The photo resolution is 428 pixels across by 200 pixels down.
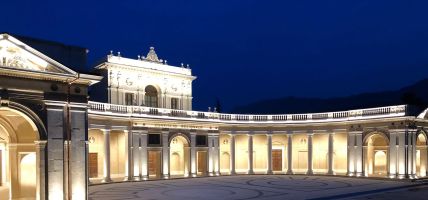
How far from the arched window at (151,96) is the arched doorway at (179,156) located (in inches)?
173

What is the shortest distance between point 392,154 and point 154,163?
23.1 meters

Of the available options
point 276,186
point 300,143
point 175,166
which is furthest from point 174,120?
point 300,143

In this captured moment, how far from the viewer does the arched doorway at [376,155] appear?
36125 mm

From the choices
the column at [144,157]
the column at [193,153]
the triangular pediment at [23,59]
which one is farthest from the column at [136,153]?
the triangular pediment at [23,59]

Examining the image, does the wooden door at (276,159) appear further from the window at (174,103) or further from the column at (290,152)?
the window at (174,103)

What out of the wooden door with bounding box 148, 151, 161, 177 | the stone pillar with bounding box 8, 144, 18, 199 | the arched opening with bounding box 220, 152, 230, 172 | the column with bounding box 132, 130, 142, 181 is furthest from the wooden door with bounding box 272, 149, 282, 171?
the stone pillar with bounding box 8, 144, 18, 199

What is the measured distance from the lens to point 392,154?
33.9m

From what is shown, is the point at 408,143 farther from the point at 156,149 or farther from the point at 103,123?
the point at 103,123

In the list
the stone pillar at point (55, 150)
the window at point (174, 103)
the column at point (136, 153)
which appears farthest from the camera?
the window at point (174, 103)

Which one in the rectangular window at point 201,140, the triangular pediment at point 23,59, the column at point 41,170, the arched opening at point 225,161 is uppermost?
the triangular pediment at point 23,59

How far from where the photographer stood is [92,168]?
34.0m

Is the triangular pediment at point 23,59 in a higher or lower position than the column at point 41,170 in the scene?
higher

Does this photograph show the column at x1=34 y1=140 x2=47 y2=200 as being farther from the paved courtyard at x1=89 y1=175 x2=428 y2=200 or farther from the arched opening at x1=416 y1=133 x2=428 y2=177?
the arched opening at x1=416 y1=133 x2=428 y2=177

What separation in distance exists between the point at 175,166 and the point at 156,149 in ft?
18.9
